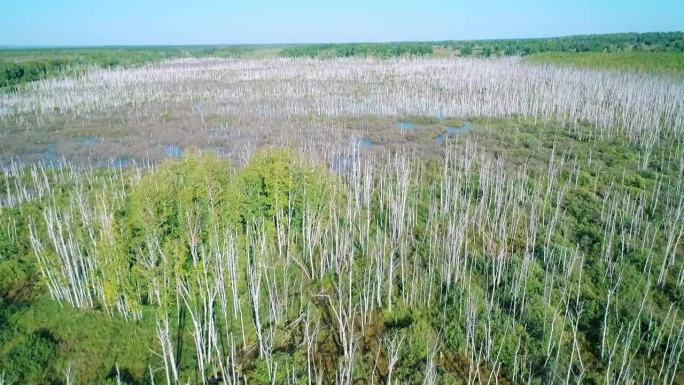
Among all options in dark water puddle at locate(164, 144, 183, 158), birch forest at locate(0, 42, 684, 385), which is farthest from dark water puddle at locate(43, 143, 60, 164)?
dark water puddle at locate(164, 144, 183, 158)

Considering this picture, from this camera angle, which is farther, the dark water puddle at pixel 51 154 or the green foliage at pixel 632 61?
the green foliage at pixel 632 61

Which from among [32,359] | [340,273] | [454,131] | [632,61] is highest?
[632,61]

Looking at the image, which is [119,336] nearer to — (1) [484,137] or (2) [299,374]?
(2) [299,374]

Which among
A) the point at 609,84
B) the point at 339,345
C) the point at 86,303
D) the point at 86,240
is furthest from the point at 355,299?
the point at 609,84

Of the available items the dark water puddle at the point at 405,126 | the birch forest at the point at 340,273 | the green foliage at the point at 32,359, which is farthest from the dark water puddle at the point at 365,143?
the green foliage at the point at 32,359

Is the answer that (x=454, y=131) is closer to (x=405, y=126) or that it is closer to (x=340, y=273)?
(x=405, y=126)

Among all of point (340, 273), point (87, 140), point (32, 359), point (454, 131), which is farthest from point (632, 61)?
point (32, 359)

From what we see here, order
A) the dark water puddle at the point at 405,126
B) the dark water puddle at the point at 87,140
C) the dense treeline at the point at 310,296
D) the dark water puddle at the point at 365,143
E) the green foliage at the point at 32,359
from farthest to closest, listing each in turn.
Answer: the dark water puddle at the point at 405,126 → the dark water puddle at the point at 87,140 → the dark water puddle at the point at 365,143 → the green foliage at the point at 32,359 → the dense treeline at the point at 310,296

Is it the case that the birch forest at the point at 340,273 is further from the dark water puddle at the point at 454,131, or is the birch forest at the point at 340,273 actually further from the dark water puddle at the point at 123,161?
the dark water puddle at the point at 454,131
